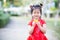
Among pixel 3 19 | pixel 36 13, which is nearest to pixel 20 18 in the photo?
pixel 3 19

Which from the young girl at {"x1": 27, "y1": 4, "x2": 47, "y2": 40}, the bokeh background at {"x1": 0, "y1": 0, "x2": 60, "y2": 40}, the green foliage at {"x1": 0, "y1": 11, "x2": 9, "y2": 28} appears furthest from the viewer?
the green foliage at {"x1": 0, "y1": 11, "x2": 9, "y2": 28}

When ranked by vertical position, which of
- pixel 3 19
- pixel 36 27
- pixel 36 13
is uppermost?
pixel 36 13

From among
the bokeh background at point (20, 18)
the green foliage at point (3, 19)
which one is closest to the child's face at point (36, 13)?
the bokeh background at point (20, 18)

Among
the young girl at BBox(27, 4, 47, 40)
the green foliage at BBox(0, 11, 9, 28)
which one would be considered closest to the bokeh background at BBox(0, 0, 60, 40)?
the green foliage at BBox(0, 11, 9, 28)

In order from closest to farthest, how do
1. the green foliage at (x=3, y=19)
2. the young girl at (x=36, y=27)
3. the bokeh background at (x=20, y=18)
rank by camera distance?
the young girl at (x=36, y=27) < the bokeh background at (x=20, y=18) < the green foliage at (x=3, y=19)

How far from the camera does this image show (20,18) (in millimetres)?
4293

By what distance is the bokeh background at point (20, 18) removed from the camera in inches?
162

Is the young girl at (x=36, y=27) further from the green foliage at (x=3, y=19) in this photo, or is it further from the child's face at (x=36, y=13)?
the green foliage at (x=3, y=19)

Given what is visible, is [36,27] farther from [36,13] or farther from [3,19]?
[3,19]

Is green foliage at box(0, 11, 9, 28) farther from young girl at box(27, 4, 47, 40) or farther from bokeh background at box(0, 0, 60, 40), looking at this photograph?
young girl at box(27, 4, 47, 40)

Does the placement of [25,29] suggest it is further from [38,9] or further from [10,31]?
[38,9]

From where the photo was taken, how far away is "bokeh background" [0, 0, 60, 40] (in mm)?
4113

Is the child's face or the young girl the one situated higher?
the child's face

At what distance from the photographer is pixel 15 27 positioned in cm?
439
